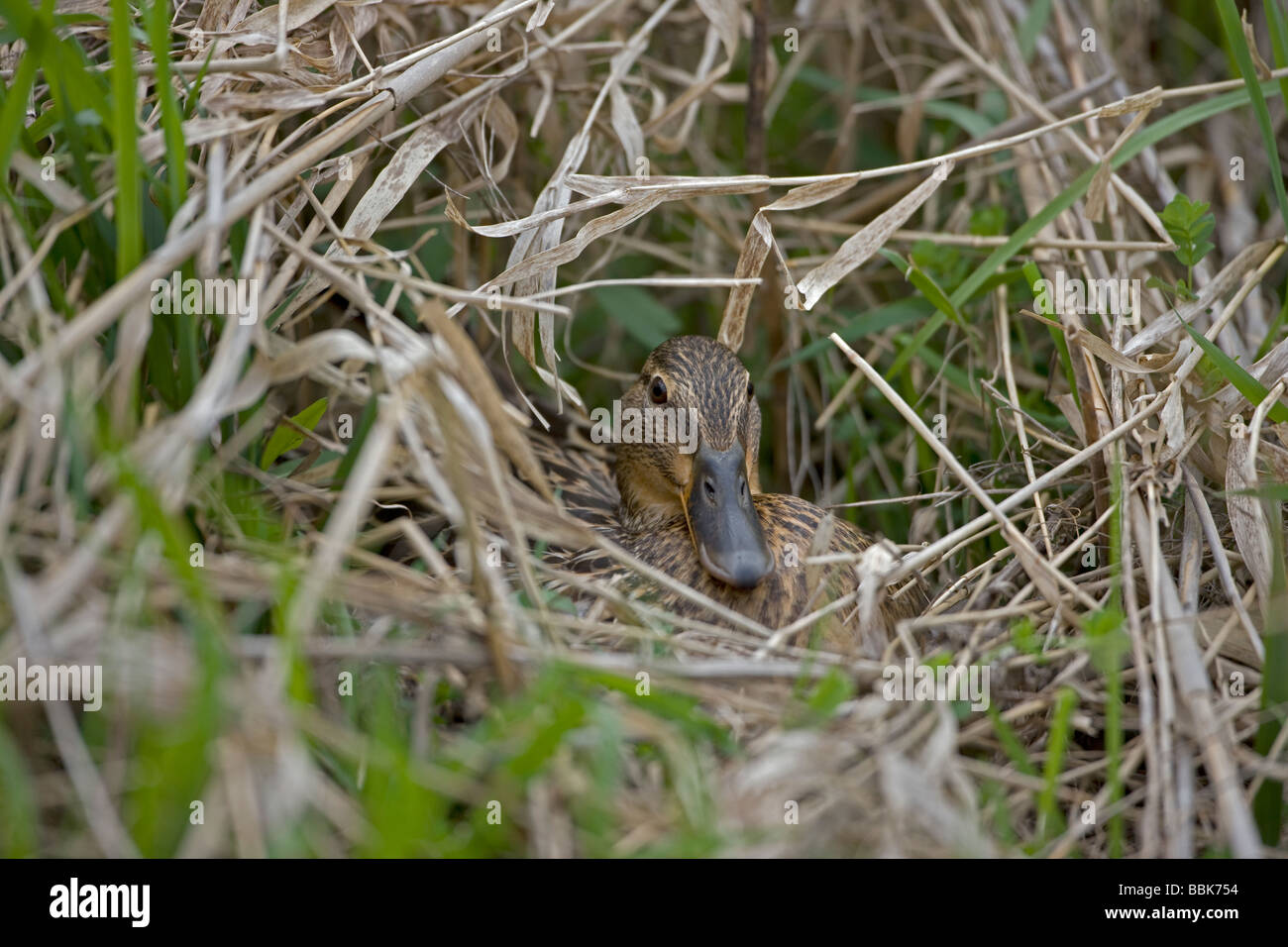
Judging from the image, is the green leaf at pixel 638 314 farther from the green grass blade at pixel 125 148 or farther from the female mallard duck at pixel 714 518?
the green grass blade at pixel 125 148

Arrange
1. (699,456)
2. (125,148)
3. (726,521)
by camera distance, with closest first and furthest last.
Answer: (125,148)
(726,521)
(699,456)

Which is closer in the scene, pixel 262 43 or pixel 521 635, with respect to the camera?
pixel 521 635

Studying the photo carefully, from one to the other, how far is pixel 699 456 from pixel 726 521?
0.22 metres

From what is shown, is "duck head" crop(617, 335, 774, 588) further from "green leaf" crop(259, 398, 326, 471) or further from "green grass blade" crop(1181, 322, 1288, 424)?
"green grass blade" crop(1181, 322, 1288, 424)

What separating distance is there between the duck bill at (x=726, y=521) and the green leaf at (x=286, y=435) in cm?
86

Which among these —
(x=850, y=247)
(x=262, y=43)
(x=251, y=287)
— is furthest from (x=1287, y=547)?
(x=262, y=43)

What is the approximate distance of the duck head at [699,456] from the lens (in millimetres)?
2521

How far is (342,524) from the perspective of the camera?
5.34 ft

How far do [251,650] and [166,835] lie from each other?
0.29 m

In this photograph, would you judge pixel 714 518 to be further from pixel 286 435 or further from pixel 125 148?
pixel 125 148

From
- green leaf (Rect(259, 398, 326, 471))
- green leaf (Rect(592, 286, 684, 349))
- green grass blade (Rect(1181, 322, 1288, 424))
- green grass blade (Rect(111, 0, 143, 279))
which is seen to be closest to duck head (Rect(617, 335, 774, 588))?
green leaf (Rect(592, 286, 684, 349))

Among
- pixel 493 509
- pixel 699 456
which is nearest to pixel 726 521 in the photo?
pixel 699 456

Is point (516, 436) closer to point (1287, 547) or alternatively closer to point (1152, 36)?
point (1287, 547)

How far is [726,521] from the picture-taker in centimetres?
255
